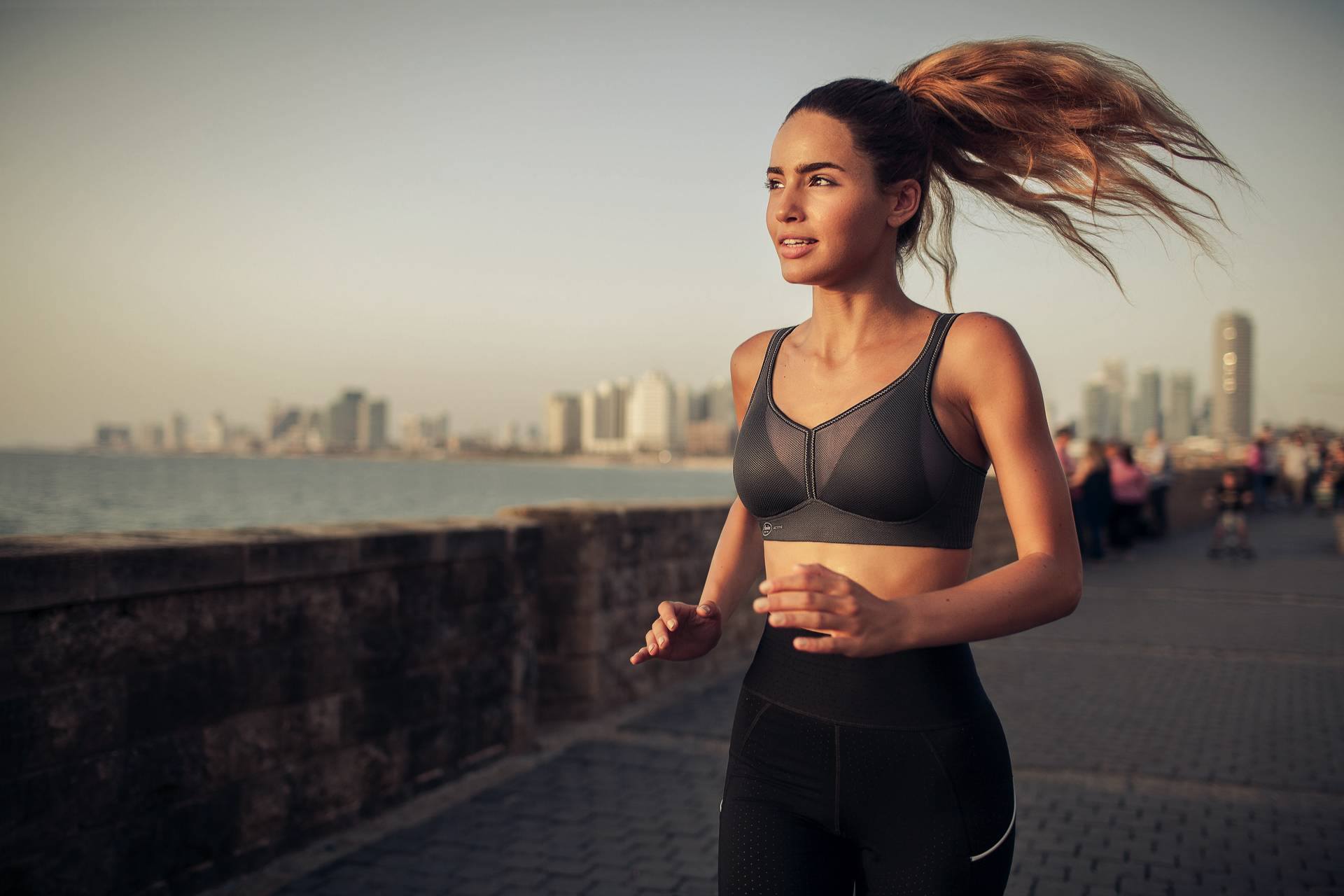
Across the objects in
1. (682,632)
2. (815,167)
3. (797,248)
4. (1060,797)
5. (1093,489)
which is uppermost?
(815,167)

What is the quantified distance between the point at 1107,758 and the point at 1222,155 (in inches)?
189

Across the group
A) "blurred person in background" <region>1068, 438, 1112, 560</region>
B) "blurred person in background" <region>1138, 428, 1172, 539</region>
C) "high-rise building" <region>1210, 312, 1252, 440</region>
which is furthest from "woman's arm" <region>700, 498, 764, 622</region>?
"high-rise building" <region>1210, 312, 1252, 440</region>

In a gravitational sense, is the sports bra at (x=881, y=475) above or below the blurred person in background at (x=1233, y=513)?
above

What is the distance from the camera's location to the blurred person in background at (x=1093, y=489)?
1827 cm

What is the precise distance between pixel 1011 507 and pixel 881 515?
22cm

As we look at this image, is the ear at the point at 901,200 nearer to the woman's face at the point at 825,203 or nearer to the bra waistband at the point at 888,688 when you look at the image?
the woman's face at the point at 825,203

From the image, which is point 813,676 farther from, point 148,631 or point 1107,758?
point 1107,758

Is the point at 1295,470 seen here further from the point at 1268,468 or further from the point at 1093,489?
the point at 1093,489

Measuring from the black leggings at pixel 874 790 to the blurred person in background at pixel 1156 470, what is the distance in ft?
73.9

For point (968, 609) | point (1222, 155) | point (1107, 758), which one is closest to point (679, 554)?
point (1107, 758)

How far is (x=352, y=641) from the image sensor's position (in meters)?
5.20

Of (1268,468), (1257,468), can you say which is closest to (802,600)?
(1257,468)

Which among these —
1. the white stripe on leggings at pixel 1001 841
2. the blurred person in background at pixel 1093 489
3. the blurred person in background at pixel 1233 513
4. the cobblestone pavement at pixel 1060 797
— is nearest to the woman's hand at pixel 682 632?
the white stripe on leggings at pixel 1001 841

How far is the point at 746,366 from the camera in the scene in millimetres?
2482
